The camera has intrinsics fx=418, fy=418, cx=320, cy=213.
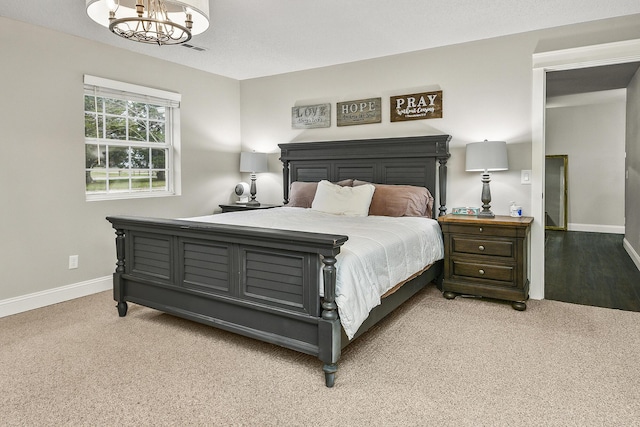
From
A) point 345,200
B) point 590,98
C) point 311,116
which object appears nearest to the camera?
point 345,200

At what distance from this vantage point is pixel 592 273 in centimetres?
466

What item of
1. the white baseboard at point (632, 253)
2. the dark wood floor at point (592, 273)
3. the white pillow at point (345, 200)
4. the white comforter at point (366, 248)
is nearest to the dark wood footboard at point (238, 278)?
the white comforter at point (366, 248)

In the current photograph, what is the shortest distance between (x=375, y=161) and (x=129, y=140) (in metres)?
2.61

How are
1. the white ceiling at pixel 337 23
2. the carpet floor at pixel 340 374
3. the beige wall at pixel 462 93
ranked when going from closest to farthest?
1. the carpet floor at pixel 340 374
2. the white ceiling at pixel 337 23
3. the beige wall at pixel 462 93

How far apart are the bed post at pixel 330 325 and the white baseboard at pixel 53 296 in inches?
111

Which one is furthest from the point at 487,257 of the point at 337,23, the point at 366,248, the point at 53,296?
the point at 53,296

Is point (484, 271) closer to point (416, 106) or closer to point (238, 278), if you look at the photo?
point (416, 106)

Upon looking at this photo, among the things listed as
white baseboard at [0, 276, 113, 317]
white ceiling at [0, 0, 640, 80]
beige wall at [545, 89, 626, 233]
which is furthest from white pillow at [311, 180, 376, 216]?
beige wall at [545, 89, 626, 233]

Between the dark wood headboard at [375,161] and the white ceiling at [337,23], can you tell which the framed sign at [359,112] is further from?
the white ceiling at [337,23]

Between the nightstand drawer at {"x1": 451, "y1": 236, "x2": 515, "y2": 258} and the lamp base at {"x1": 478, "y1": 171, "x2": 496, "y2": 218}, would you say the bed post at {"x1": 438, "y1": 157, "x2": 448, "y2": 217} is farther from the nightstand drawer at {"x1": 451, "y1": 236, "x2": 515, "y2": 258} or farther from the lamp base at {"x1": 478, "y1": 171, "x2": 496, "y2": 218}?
the nightstand drawer at {"x1": 451, "y1": 236, "x2": 515, "y2": 258}

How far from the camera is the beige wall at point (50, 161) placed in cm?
342

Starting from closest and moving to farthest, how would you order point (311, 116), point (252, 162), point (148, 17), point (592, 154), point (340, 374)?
point (148, 17), point (340, 374), point (311, 116), point (252, 162), point (592, 154)

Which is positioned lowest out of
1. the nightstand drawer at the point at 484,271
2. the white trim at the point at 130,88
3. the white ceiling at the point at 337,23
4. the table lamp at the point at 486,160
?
the nightstand drawer at the point at 484,271

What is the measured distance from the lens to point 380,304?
267 centimetres
